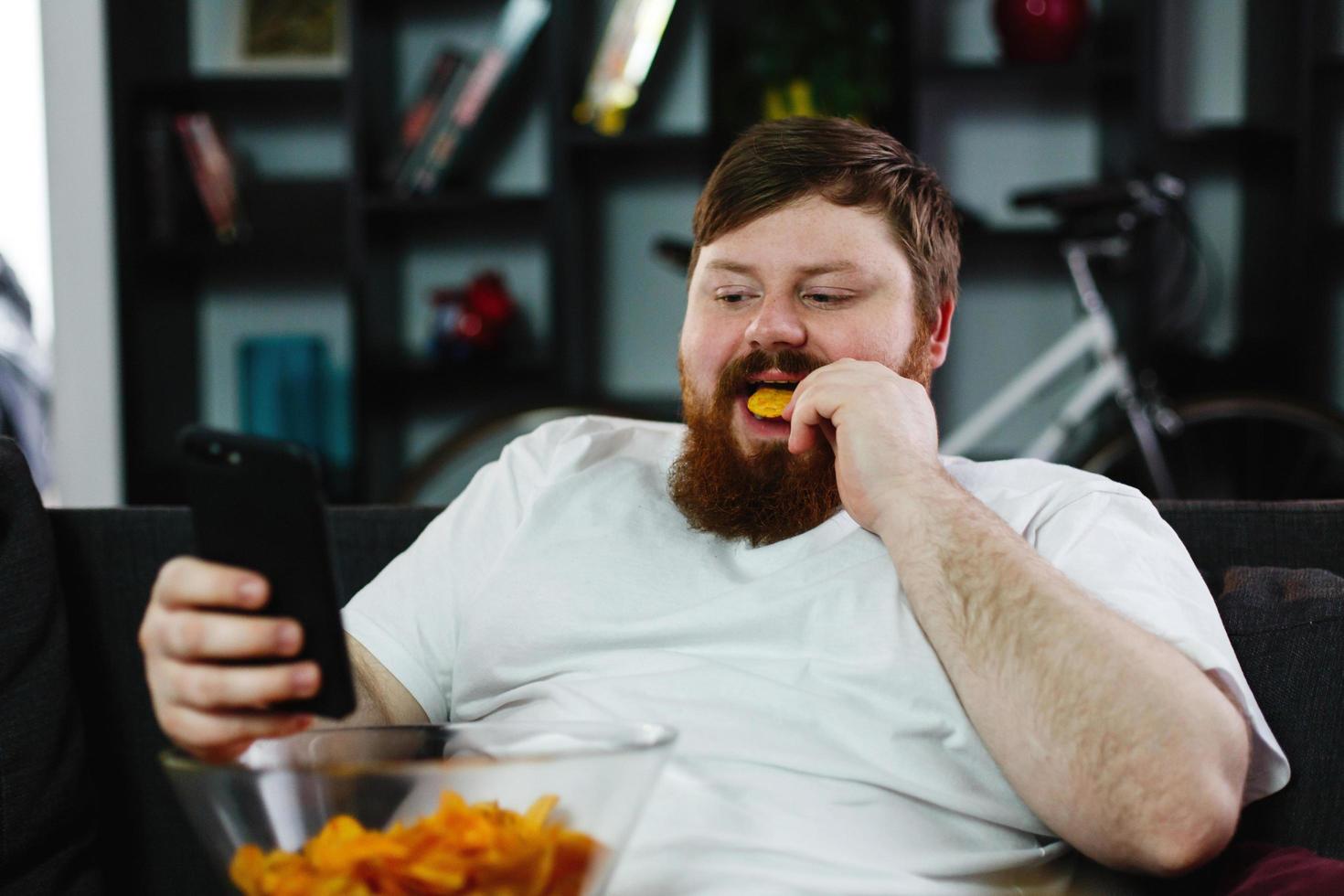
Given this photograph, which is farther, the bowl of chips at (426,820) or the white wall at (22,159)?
the white wall at (22,159)

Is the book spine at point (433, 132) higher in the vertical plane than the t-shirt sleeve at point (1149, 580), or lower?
higher

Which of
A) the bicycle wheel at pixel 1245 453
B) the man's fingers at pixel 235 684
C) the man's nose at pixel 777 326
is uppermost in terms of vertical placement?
the man's nose at pixel 777 326

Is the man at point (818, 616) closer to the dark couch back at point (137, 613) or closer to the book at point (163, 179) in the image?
the dark couch back at point (137, 613)

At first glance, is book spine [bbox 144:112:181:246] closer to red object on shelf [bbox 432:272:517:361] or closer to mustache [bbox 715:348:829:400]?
red object on shelf [bbox 432:272:517:361]

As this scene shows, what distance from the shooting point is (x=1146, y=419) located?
9.46 ft

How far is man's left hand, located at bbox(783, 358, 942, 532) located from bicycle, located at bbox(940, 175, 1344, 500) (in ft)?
5.94

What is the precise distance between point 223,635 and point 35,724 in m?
0.59

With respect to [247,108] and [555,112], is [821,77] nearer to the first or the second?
[555,112]

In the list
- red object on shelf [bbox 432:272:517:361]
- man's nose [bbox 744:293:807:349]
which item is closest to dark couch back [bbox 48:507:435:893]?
man's nose [bbox 744:293:807:349]

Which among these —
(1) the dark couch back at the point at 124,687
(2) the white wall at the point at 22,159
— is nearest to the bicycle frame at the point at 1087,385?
(1) the dark couch back at the point at 124,687

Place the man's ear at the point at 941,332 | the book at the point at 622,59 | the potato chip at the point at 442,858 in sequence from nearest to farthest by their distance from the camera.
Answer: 1. the potato chip at the point at 442,858
2. the man's ear at the point at 941,332
3. the book at the point at 622,59

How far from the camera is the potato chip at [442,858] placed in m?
0.60

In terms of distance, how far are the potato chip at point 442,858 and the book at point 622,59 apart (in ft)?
8.70

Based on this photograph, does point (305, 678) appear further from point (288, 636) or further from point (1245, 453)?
point (1245, 453)
